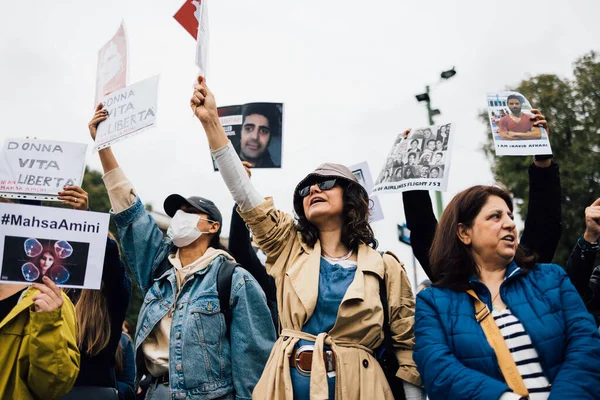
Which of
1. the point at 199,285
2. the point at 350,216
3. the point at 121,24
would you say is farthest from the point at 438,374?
the point at 121,24

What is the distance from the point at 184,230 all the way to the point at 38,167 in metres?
1.04

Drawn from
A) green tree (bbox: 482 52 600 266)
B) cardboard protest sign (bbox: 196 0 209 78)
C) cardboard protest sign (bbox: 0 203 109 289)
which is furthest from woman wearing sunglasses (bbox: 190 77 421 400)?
green tree (bbox: 482 52 600 266)

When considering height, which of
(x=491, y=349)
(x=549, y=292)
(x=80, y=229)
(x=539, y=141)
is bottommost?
(x=491, y=349)

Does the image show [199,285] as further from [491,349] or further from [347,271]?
[491,349]

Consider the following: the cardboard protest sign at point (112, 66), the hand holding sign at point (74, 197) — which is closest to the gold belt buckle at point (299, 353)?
the hand holding sign at point (74, 197)

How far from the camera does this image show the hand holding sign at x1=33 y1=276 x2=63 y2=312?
3.15m

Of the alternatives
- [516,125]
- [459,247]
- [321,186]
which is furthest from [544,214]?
[321,186]

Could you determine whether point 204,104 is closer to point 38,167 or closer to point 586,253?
point 38,167

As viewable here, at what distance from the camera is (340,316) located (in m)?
3.09

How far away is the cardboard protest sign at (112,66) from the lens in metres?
4.46

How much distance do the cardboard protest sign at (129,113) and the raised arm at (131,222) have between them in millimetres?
82

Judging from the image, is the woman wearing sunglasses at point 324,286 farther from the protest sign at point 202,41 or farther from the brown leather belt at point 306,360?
the protest sign at point 202,41

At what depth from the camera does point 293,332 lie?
10.3ft

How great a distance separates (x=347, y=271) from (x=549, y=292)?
1.00 meters
